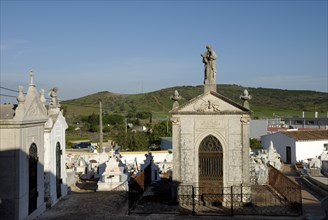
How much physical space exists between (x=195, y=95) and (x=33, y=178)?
103 metres

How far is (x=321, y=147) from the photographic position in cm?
3384

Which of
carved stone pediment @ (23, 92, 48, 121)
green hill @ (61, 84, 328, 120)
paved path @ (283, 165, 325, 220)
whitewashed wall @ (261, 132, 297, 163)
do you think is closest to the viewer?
carved stone pediment @ (23, 92, 48, 121)

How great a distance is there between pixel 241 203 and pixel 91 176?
482 inches

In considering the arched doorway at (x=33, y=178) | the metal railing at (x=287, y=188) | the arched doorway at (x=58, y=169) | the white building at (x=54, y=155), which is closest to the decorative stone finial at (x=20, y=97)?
the arched doorway at (x=33, y=178)

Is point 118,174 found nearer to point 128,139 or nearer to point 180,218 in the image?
point 180,218

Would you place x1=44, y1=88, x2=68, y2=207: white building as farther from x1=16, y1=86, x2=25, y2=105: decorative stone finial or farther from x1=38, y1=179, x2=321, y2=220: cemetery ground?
x1=16, y1=86, x2=25, y2=105: decorative stone finial

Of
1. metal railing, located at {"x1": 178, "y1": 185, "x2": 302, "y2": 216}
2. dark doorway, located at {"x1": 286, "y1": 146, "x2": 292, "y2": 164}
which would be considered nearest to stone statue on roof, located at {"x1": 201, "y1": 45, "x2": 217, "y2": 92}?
metal railing, located at {"x1": 178, "y1": 185, "x2": 302, "y2": 216}

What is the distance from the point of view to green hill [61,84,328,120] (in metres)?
106

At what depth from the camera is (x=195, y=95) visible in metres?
115

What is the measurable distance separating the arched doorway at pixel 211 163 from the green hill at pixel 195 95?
82.3 meters

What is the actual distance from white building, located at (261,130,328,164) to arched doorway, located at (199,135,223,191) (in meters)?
20.0

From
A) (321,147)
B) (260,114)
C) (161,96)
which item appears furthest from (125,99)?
(321,147)

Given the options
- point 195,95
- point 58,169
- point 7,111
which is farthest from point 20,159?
point 195,95

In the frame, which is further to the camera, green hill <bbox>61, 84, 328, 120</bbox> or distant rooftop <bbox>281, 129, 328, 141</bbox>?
green hill <bbox>61, 84, 328, 120</bbox>
